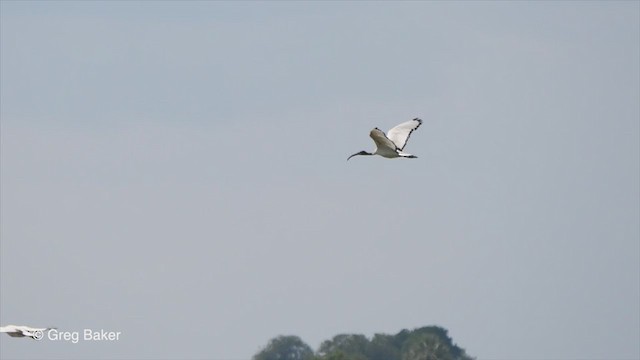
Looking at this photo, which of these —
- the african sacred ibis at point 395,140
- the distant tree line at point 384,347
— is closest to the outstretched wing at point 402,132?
the african sacred ibis at point 395,140

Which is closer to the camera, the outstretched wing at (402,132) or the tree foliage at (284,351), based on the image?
the outstretched wing at (402,132)

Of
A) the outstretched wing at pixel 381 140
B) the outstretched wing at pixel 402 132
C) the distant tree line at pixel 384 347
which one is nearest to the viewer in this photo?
the outstretched wing at pixel 381 140

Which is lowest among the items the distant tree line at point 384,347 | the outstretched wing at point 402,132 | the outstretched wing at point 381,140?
the outstretched wing at point 381,140

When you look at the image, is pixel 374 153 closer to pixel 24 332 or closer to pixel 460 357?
pixel 24 332

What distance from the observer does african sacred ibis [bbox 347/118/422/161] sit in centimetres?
5218

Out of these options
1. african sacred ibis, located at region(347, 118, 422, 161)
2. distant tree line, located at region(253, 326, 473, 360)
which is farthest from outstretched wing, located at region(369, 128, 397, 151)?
distant tree line, located at region(253, 326, 473, 360)

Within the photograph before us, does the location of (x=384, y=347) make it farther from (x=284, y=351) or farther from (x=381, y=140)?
(x=381, y=140)

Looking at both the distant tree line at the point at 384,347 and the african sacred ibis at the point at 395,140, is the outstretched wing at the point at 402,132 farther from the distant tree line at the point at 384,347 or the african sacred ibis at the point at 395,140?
the distant tree line at the point at 384,347

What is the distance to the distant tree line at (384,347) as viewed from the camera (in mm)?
134500

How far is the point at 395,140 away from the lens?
176ft

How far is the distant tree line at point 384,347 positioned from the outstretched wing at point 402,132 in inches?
3036

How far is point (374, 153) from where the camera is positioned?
53812mm

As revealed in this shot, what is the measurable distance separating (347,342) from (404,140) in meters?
95.3

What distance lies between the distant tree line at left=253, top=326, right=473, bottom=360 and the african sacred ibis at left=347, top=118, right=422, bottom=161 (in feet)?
253
